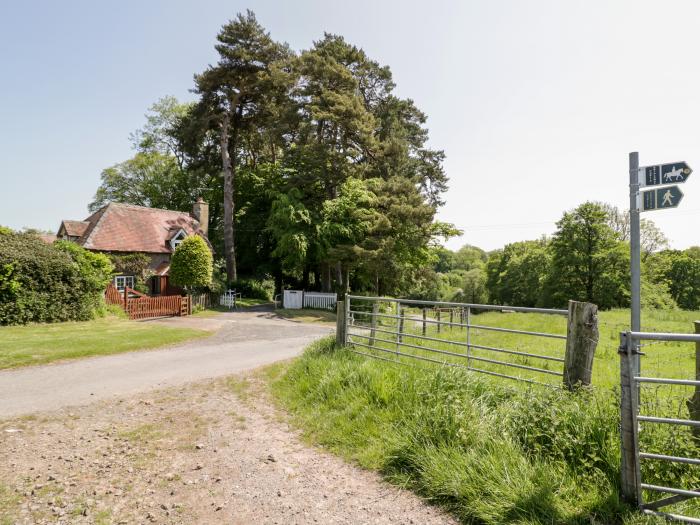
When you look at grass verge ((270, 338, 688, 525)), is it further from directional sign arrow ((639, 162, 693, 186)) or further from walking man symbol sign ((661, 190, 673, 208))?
directional sign arrow ((639, 162, 693, 186))

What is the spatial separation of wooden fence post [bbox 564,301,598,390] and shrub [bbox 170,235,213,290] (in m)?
21.3

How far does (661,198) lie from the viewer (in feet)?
16.5

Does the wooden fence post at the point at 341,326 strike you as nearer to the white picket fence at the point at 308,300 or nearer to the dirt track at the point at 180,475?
the dirt track at the point at 180,475

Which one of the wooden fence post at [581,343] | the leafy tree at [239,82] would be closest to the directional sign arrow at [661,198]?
the wooden fence post at [581,343]

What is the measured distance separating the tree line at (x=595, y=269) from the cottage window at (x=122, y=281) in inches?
866

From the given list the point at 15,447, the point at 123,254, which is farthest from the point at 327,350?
the point at 123,254

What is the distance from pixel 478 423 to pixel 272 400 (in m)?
3.91

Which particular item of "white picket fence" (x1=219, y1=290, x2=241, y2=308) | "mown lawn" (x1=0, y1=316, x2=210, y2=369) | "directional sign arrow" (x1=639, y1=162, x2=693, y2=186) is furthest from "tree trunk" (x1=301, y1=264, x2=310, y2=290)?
"directional sign arrow" (x1=639, y1=162, x2=693, y2=186)

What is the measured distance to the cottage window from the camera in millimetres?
22750

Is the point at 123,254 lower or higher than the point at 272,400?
higher

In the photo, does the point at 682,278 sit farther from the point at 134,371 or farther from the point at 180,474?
the point at 180,474

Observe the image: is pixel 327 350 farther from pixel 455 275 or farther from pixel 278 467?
pixel 455 275

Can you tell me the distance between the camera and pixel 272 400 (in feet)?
22.4

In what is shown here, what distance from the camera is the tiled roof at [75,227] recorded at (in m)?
23.3
